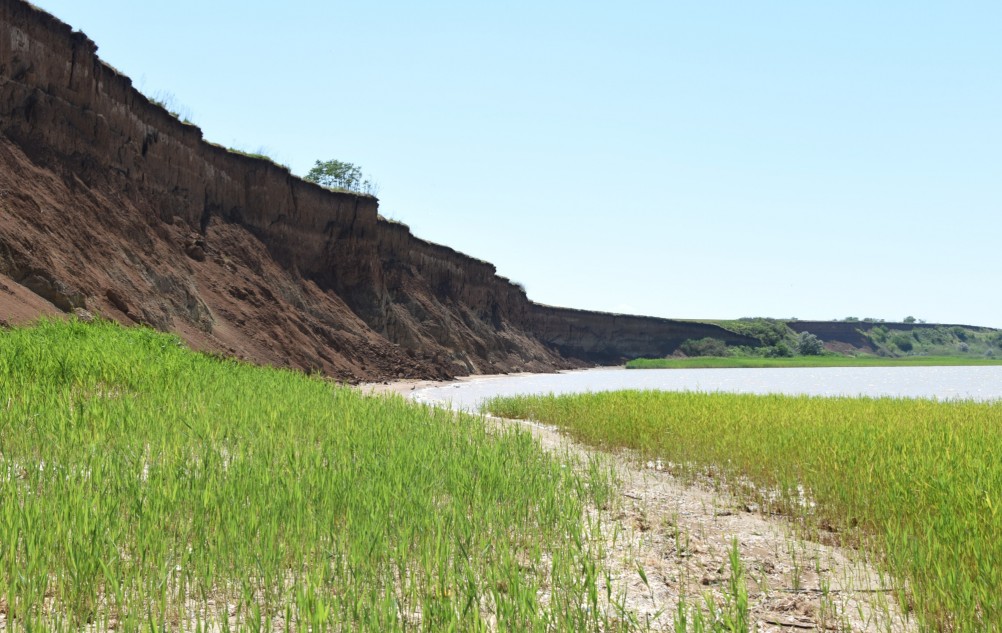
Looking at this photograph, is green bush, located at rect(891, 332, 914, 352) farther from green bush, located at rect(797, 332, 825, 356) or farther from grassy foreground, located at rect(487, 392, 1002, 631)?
grassy foreground, located at rect(487, 392, 1002, 631)

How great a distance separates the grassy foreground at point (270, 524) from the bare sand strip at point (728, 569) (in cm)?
34

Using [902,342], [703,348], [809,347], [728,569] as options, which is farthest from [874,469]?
[902,342]

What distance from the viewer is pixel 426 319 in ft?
153

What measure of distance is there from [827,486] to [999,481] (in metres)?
1.45

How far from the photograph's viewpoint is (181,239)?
28.9 m

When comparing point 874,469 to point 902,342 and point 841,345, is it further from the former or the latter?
point 902,342

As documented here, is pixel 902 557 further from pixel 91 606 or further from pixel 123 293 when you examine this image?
pixel 123 293

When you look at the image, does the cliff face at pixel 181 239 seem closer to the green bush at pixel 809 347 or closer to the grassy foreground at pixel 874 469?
the grassy foreground at pixel 874 469

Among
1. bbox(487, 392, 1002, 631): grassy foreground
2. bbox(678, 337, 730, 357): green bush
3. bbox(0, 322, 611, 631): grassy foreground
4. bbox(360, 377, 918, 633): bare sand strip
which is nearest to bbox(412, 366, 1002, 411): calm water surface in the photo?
bbox(487, 392, 1002, 631): grassy foreground

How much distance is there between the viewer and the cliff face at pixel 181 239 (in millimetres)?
20969

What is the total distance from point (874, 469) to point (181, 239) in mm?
29039

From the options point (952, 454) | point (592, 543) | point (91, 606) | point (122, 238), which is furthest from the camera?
point (122, 238)

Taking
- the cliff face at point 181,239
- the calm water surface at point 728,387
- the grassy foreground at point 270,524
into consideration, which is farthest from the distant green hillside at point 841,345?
the grassy foreground at point 270,524

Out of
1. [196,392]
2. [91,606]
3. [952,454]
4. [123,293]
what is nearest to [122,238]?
[123,293]
